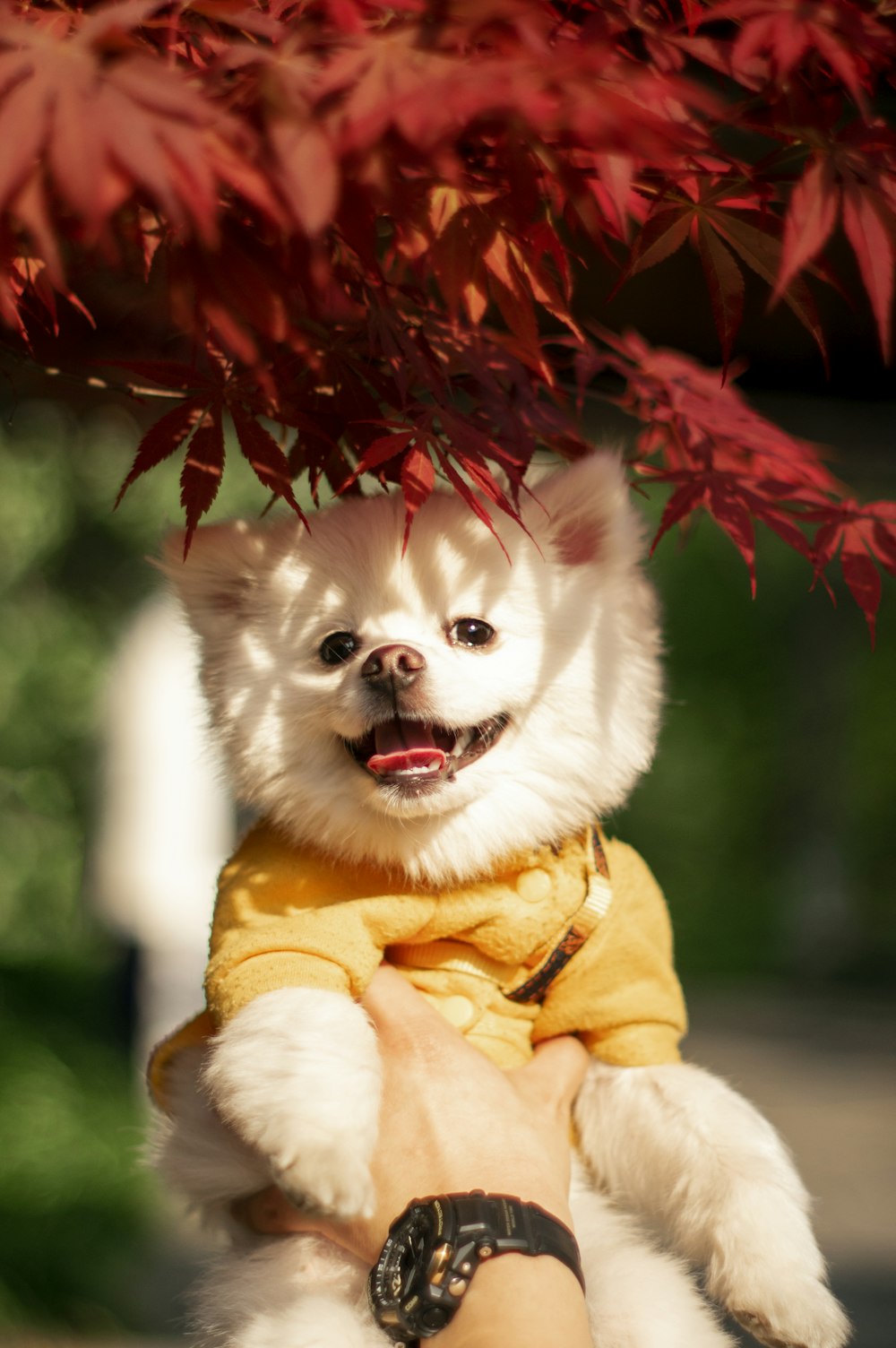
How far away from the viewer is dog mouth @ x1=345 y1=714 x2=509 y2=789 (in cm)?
151

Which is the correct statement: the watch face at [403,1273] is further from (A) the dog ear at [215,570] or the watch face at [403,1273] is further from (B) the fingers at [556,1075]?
(A) the dog ear at [215,570]

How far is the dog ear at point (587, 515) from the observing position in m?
1.66

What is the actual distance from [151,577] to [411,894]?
3003 millimetres

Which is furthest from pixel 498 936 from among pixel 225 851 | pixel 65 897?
pixel 225 851

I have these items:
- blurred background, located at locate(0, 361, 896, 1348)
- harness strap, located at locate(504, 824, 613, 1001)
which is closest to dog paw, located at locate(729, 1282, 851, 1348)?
harness strap, located at locate(504, 824, 613, 1001)

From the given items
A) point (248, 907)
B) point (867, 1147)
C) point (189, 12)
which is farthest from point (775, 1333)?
point (867, 1147)

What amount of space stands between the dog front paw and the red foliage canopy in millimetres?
598

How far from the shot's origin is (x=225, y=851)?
5082 mm

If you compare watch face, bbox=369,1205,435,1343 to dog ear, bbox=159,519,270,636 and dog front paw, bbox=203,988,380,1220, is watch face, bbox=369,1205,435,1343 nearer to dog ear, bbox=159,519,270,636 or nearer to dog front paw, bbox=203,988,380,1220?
Answer: dog front paw, bbox=203,988,380,1220

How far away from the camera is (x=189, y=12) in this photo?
3.66 feet

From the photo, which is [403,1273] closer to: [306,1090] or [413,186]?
[306,1090]

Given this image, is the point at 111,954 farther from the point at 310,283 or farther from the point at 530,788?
the point at 310,283

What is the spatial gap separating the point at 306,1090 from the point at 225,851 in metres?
3.90

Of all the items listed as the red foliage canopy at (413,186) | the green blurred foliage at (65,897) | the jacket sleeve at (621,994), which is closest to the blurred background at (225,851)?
the green blurred foliage at (65,897)
